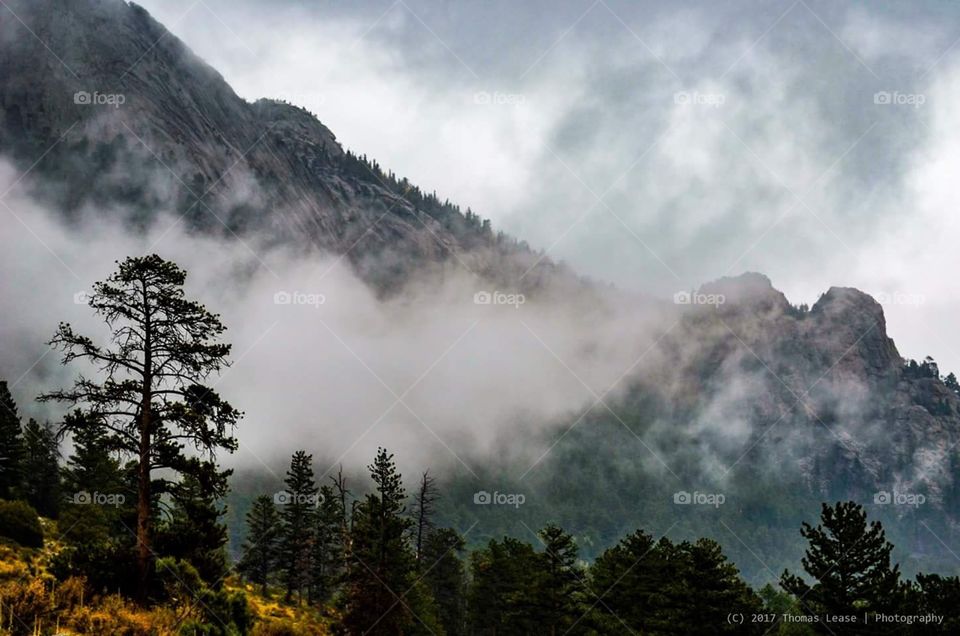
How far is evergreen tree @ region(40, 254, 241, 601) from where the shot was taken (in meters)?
20.3

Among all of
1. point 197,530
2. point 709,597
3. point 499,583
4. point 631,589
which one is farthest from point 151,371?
point 499,583

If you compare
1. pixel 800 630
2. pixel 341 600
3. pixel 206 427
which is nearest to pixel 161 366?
pixel 206 427

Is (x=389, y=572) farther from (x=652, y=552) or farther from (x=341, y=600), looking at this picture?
(x=652, y=552)

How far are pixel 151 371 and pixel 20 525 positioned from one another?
15.1m

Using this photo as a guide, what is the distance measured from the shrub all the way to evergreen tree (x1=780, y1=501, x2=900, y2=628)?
1506 inches

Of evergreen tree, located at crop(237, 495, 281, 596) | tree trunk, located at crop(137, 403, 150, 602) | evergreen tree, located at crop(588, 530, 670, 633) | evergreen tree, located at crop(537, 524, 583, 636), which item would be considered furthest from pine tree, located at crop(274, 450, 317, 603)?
tree trunk, located at crop(137, 403, 150, 602)

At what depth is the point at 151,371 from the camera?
69.6ft

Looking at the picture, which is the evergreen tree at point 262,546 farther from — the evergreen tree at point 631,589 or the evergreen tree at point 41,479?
the evergreen tree at point 631,589

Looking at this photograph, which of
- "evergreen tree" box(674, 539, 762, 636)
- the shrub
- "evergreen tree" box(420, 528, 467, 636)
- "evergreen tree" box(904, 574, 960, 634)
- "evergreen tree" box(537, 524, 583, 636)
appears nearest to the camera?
the shrub

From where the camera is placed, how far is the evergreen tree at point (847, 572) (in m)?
32.8

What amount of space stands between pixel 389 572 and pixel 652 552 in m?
20.4

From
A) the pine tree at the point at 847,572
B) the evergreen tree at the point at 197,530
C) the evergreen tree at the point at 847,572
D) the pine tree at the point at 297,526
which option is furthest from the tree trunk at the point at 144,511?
the pine tree at the point at 297,526

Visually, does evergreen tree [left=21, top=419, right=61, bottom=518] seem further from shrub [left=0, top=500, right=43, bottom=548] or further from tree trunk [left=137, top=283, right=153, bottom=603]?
tree trunk [left=137, top=283, right=153, bottom=603]

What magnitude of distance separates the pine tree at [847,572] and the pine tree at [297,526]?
153 ft
